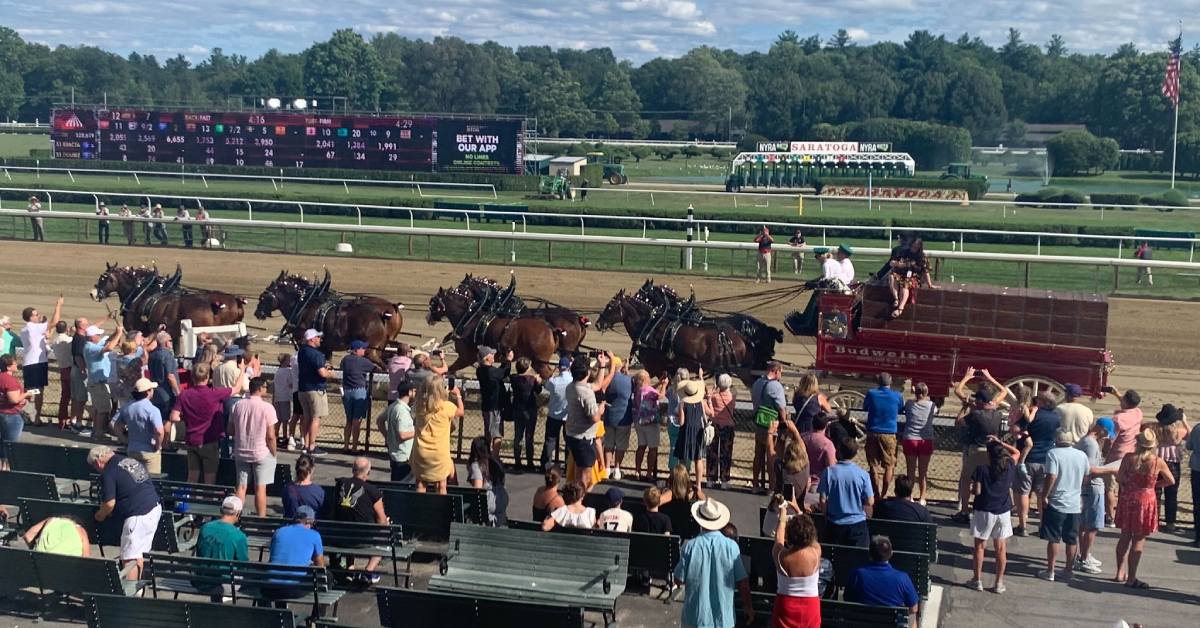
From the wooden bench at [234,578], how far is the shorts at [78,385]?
5.84 meters

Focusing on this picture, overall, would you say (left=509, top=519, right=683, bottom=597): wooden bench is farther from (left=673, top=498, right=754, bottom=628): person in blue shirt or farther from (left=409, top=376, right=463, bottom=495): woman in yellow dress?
(left=409, top=376, right=463, bottom=495): woman in yellow dress

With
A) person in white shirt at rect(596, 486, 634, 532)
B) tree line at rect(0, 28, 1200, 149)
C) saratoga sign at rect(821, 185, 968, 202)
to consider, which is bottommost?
person in white shirt at rect(596, 486, 634, 532)

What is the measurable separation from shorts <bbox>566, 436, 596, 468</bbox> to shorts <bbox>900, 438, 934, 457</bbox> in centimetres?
260

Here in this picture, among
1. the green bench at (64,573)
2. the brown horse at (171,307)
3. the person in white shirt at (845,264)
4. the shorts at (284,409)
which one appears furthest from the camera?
the brown horse at (171,307)

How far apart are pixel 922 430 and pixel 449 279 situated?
46.7ft

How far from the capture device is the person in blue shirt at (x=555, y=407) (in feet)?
36.1

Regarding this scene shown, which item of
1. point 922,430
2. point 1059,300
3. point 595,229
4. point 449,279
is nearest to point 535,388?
Result: point 922,430

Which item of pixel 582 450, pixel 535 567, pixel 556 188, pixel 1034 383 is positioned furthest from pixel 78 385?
pixel 556 188

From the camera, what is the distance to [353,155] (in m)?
41.1

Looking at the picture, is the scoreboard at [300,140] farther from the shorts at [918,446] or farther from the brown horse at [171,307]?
the shorts at [918,446]

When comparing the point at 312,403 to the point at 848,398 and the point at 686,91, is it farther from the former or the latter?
the point at 686,91

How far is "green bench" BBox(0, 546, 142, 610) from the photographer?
7.43 metres

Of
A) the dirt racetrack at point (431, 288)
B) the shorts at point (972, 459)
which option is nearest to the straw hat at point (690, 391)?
the shorts at point (972, 459)

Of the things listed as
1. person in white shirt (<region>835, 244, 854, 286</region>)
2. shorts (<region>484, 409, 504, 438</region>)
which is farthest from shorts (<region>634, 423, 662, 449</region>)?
person in white shirt (<region>835, 244, 854, 286</region>)
